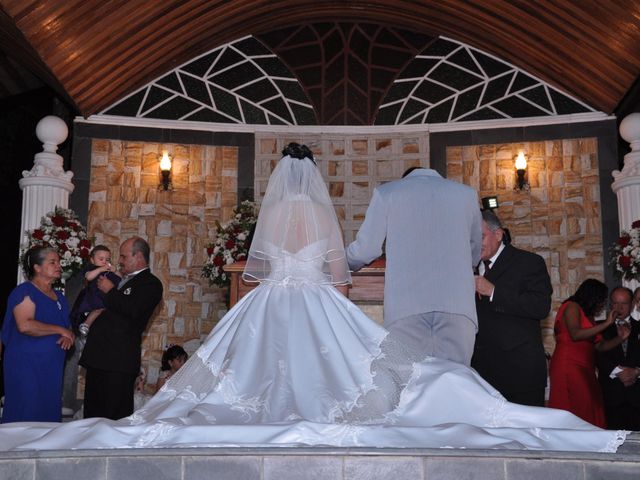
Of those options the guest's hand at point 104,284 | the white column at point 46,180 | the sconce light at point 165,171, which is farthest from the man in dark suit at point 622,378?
the white column at point 46,180

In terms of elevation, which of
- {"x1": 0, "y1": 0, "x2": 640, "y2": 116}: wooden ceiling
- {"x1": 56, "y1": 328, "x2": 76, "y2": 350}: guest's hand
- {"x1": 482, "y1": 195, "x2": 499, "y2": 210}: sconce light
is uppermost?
{"x1": 0, "y1": 0, "x2": 640, "y2": 116}: wooden ceiling

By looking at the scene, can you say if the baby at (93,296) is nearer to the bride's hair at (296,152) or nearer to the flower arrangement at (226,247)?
the bride's hair at (296,152)

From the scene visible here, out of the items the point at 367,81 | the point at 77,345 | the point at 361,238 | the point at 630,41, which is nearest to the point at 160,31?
the point at 367,81

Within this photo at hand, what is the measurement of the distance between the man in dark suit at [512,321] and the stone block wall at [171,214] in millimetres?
5555

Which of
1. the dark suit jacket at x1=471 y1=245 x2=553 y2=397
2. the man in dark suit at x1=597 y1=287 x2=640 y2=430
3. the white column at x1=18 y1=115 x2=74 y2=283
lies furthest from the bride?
the white column at x1=18 y1=115 x2=74 y2=283

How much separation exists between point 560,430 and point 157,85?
7.78m

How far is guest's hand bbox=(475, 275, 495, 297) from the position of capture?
481 cm

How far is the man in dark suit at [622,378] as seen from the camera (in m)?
7.02

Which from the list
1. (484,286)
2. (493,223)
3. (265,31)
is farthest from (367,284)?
(265,31)

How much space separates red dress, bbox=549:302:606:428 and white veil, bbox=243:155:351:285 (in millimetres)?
2299

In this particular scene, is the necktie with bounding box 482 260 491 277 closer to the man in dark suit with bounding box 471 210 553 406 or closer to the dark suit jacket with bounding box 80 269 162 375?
the man in dark suit with bounding box 471 210 553 406

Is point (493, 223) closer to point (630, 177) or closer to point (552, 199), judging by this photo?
point (630, 177)

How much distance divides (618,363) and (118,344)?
13.2ft

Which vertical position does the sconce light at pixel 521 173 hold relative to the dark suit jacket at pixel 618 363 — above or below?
above
